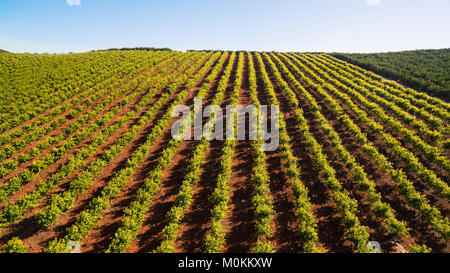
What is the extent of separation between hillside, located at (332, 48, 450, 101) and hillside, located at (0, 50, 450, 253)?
708 cm

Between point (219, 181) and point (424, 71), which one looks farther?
point (424, 71)

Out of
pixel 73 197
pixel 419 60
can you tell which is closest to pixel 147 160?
pixel 73 197

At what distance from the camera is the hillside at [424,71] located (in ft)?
121

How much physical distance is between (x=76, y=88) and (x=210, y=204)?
124ft

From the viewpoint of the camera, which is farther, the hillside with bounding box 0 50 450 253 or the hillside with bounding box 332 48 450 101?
the hillside with bounding box 332 48 450 101

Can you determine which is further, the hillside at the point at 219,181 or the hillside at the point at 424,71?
the hillside at the point at 424,71

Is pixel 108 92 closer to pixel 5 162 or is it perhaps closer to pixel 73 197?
pixel 5 162

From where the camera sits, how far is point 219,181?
16.3 meters

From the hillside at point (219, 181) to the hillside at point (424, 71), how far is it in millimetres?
7080

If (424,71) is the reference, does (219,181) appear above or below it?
below

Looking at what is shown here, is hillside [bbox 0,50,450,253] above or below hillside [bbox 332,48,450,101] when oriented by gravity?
below

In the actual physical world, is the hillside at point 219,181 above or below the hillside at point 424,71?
below

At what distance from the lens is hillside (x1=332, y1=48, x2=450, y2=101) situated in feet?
121

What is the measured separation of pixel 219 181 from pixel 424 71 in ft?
196
